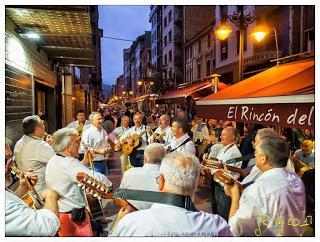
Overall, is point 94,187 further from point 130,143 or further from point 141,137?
point 141,137

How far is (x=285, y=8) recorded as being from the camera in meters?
13.9

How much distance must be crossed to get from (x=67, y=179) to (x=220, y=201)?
2467mm

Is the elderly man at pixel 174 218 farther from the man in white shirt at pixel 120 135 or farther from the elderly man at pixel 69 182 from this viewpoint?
the man in white shirt at pixel 120 135

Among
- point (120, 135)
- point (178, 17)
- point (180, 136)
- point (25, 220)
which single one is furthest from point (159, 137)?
point (178, 17)

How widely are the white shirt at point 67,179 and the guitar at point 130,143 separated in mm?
4013

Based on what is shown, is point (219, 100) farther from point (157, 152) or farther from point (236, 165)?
point (157, 152)

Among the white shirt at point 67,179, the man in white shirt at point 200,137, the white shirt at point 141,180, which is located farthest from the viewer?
the man in white shirt at point 200,137

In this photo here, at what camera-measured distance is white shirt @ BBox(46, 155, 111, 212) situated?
2.95 meters

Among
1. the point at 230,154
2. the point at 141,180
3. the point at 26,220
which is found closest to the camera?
the point at 26,220

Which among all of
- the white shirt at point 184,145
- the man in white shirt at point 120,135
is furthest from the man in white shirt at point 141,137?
the white shirt at point 184,145

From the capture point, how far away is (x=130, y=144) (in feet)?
23.5

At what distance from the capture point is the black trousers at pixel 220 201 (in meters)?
4.43

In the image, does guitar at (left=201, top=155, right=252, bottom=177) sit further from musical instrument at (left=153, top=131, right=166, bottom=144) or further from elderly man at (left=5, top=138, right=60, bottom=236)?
musical instrument at (left=153, top=131, right=166, bottom=144)
